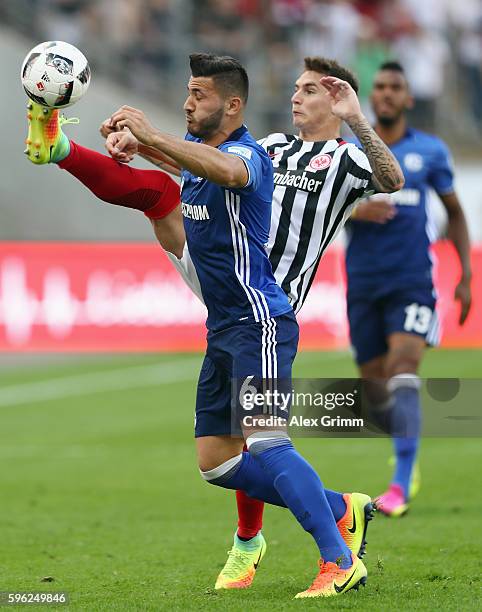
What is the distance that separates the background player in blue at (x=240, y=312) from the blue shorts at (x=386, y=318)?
311 cm

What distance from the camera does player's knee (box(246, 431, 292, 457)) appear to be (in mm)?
5492

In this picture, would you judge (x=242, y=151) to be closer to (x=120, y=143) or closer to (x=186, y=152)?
(x=186, y=152)

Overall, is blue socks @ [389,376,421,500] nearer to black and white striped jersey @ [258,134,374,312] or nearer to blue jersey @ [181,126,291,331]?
black and white striped jersey @ [258,134,374,312]

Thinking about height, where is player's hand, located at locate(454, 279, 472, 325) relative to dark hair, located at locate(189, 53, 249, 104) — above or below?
below

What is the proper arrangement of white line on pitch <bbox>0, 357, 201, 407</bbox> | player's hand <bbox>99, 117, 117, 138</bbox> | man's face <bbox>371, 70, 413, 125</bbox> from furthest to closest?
white line on pitch <bbox>0, 357, 201, 407</bbox> < man's face <bbox>371, 70, 413, 125</bbox> < player's hand <bbox>99, 117, 117, 138</bbox>

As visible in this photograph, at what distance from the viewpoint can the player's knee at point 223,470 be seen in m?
5.84

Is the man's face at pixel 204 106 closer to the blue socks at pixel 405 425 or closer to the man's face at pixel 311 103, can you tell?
the man's face at pixel 311 103

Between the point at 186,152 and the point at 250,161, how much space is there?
0.36 metres

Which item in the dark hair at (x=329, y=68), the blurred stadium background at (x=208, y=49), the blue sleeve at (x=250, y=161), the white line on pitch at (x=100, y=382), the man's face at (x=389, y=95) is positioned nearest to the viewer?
the blue sleeve at (x=250, y=161)

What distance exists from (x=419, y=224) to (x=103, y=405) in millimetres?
6431

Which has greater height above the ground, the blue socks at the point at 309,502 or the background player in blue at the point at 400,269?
the background player in blue at the point at 400,269

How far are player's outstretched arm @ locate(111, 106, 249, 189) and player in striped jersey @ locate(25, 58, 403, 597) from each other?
0.46 m

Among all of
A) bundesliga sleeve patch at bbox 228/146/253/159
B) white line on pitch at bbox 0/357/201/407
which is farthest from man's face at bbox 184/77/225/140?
white line on pitch at bbox 0/357/201/407

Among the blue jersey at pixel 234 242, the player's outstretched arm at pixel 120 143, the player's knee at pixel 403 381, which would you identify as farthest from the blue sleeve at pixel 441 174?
the player's outstretched arm at pixel 120 143
